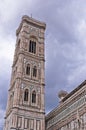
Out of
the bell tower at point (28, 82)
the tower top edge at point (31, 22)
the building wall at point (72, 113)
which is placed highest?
the tower top edge at point (31, 22)

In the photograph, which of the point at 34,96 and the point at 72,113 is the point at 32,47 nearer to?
the point at 34,96

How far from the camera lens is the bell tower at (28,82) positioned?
3331 centimetres

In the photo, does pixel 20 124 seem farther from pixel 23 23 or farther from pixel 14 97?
pixel 23 23

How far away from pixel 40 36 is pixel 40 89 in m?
11.4

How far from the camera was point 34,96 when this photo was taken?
36.8 m

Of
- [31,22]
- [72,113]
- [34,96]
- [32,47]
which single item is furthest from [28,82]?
[31,22]

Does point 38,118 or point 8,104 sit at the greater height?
point 8,104

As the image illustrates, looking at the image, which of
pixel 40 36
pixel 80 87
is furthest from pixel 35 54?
pixel 80 87

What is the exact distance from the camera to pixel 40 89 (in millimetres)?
37812

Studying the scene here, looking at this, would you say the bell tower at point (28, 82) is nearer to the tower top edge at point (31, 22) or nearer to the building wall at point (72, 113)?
the tower top edge at point (31, 22)

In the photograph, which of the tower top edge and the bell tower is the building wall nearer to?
the bell tower

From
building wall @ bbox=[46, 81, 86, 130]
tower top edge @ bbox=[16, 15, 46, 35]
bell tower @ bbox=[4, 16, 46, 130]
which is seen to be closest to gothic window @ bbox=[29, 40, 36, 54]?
bell tower @ bbox=[4, 16, 46, 130]

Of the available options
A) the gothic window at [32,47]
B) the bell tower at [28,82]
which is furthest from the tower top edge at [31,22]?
the gothic window at [32,47]

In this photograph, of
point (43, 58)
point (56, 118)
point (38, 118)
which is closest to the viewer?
point (56, 118)
